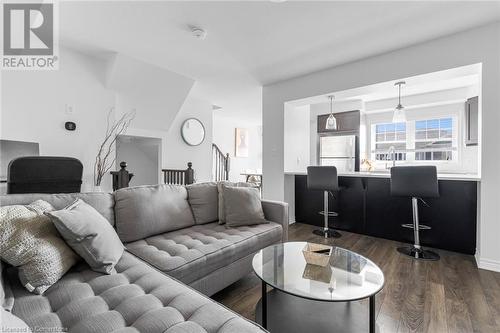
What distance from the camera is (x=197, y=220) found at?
2.21 metres

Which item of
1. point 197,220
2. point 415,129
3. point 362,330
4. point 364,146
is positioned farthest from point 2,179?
point 415,129

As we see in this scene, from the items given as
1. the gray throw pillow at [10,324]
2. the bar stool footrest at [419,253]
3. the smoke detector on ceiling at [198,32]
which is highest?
the smoke detector on ceiling at [198,32]

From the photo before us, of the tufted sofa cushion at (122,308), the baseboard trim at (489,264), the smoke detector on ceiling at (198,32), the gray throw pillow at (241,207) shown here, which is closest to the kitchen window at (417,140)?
the baseboard trim at (489,264)

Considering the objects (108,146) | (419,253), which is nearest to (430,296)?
(419,253)

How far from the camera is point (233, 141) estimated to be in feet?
24.9

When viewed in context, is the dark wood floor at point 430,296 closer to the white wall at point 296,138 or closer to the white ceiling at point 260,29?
the white wall at point 296,138

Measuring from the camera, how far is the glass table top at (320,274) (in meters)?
1.16

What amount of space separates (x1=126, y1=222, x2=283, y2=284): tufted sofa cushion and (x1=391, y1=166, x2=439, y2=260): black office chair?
1533 mm

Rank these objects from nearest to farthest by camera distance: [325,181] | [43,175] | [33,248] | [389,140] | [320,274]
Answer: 1. [33,248]
2. [320,274]
3. [43,175]
4. [325,181]
5. [389,140]

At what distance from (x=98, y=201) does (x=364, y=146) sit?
493 centimetres

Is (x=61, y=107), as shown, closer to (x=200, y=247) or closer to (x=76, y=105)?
(x=76, y=105)

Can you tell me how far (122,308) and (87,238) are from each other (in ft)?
1.59

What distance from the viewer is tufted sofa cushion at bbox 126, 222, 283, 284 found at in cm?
144

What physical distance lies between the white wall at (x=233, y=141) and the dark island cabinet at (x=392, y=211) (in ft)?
12.2
